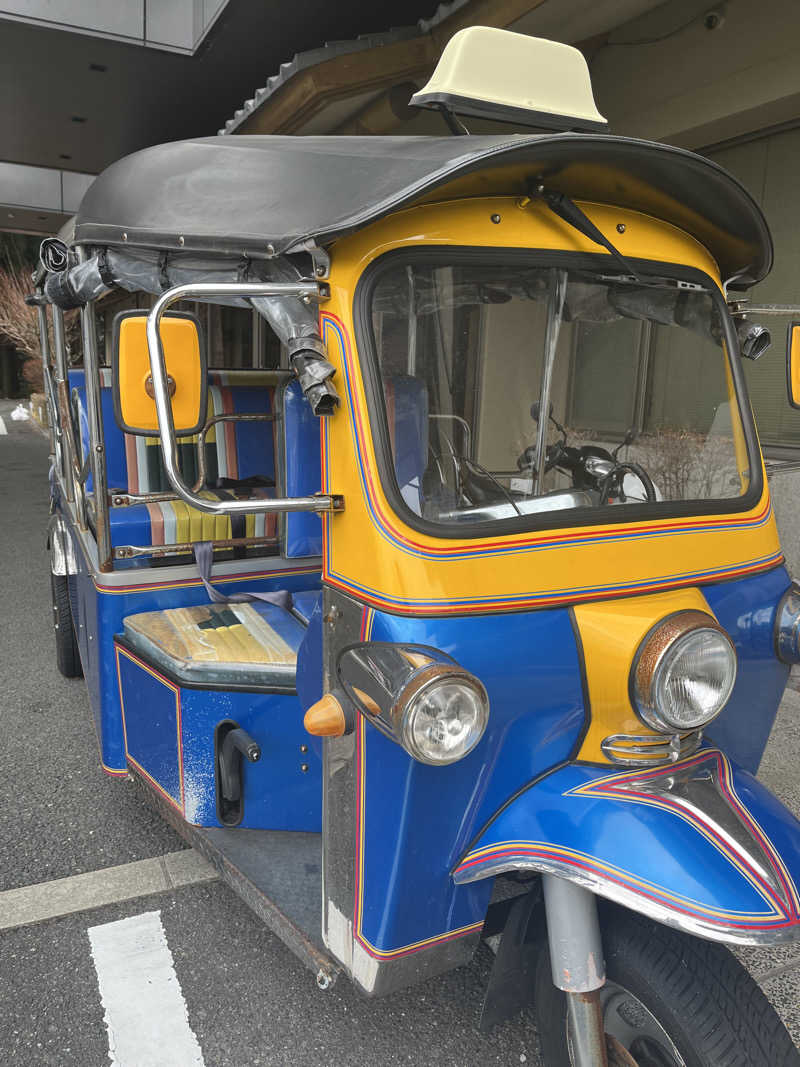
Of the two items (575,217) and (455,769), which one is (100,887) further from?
(575,217)

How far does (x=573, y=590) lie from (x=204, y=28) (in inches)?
302

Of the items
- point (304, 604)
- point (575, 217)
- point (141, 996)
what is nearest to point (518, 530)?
point (575, 217)

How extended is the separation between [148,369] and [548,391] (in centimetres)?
89

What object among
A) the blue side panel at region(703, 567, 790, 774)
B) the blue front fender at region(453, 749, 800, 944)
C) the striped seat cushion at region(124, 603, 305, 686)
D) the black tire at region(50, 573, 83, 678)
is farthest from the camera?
the black tire at region(50, 573, 83, 678)

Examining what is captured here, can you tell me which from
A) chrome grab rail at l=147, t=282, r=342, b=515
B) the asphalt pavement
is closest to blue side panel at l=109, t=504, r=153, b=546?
the asphalt pavement

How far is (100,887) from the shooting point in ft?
8.91

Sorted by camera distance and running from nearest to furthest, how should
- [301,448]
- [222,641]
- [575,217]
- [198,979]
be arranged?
1. [575,217]
2. [301,448]
3. [198,979]
4. [222,641]

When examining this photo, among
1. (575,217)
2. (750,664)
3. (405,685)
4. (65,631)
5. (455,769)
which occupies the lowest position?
(65,631)

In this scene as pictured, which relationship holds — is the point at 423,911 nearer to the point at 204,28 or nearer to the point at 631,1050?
the point at 631,1050

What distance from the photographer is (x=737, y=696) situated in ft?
6.22

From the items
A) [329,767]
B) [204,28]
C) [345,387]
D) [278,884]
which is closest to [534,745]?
[329,767]

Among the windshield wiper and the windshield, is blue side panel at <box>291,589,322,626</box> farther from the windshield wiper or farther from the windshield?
the windshield wiper

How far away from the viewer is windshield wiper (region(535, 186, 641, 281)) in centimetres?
173

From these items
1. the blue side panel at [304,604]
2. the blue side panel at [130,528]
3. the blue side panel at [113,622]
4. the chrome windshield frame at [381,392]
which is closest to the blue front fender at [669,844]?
the chrome windshield frame at [381,392]
